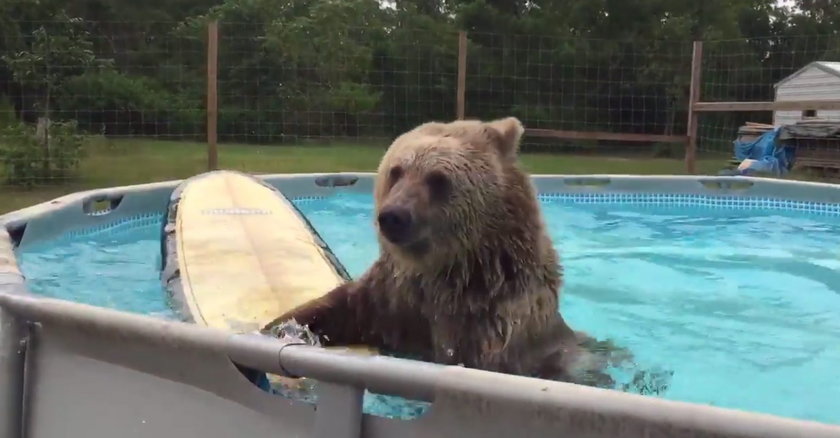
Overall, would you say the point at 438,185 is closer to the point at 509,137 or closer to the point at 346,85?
→ the point at 509,137

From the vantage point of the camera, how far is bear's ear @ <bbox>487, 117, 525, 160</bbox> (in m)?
2.76

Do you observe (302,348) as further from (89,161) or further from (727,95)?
(727,95)

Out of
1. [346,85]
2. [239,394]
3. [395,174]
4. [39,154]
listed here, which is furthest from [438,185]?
[346,85]

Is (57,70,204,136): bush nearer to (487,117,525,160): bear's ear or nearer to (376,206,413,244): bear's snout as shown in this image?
(487,117,525,160): bear's ear

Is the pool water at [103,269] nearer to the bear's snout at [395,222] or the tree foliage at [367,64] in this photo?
the bear's snout at [395,222]

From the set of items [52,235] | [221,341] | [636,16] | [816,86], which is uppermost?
[636,16]

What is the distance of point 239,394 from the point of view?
157 centimetres

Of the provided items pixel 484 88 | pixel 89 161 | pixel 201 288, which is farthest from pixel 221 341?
pixel 484 88

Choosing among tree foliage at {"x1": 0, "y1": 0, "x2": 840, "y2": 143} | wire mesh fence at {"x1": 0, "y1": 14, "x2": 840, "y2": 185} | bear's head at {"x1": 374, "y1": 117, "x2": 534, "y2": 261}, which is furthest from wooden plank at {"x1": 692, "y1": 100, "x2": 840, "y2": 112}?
bear's head at {"x1": 374, "y1": 117, "x2": 534, "y2": 261}

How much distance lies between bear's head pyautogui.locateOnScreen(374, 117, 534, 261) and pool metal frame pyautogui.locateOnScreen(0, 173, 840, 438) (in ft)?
2.88

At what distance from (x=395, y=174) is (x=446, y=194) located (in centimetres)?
19

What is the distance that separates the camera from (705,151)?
1908 centimetres

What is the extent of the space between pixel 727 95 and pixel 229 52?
12543 millimetres

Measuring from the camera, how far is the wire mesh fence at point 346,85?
12672mm
